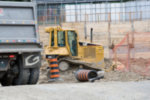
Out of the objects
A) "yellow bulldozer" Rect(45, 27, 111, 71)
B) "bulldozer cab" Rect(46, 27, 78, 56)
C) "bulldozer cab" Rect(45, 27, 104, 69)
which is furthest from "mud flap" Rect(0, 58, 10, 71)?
"bulldozer cab" Rect(46, 27, 78, 56)

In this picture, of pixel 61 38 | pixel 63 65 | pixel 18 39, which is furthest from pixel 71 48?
pixel 18 39

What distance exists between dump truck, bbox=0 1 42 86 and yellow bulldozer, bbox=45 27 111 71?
31.8ft

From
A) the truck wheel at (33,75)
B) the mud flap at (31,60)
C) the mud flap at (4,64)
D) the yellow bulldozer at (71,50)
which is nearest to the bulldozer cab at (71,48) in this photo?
the yellow bulldozer at (71,50)

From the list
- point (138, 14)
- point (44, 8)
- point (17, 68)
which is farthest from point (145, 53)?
point (44, 8)

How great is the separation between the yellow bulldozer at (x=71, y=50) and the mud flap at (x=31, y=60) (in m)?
9.81

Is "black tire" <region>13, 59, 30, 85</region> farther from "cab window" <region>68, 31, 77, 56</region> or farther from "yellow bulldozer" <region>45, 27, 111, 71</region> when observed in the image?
"cab window" <region>68, 31, 77, 56</region>

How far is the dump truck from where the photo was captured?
9891 mm

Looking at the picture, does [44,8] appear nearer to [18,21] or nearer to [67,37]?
[67,37]

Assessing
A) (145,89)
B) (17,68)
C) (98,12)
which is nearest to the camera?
(145,89)

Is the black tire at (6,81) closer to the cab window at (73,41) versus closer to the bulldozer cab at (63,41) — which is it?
the bulldozer cab at (63,41)

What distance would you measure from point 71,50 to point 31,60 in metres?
10.8

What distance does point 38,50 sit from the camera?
10.2 m

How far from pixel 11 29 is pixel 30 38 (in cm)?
59

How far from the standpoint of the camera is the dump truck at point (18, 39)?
9.89m
